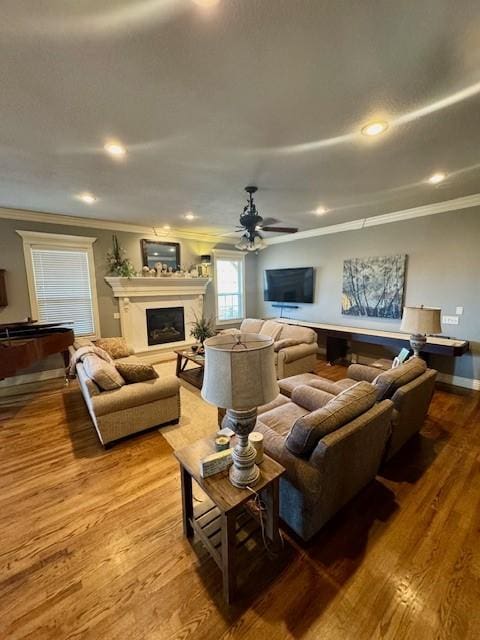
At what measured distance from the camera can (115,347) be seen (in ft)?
14.1

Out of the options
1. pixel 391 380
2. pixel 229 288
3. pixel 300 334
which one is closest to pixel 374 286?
pixel 300 334

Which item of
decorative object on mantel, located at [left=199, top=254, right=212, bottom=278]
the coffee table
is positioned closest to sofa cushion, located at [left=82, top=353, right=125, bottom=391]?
the coffee table

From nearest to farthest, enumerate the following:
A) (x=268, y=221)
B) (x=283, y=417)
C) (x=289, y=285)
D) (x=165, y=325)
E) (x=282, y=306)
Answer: (x=283, y=417), (x=268, y=221), (x=165, y=325), (x=289, y=285), (x=282, y=306)

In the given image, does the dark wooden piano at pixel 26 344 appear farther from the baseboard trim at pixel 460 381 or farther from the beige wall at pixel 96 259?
the baseboard trim at pixel 460 381

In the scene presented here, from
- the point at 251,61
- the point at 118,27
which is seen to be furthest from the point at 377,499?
the point at 118,27

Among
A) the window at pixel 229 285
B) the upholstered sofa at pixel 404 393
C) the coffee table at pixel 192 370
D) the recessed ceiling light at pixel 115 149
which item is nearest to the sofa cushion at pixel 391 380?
the upholstered sofa at pixel 404 393

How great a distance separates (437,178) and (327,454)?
3.39 metres

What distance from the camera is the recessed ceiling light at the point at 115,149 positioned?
2.24 meters

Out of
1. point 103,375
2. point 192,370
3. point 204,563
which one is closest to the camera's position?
point 204,563

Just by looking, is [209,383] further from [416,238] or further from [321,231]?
[321,231]

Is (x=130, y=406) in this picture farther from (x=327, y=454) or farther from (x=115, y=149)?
(x=115, y=149)

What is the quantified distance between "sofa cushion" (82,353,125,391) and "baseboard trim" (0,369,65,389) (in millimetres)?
2257

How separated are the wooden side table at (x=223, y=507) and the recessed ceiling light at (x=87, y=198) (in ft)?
11.4

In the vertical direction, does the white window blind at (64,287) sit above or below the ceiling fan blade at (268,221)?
below
